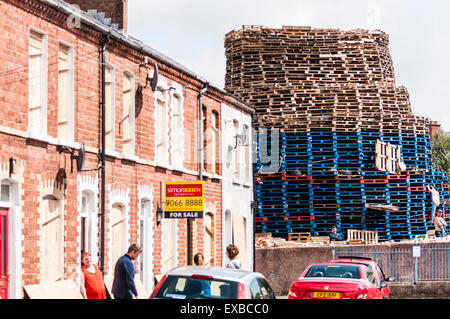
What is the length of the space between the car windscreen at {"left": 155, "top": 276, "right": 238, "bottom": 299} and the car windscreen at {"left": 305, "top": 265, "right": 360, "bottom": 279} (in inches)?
265

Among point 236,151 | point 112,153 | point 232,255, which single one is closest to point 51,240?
point 112,153

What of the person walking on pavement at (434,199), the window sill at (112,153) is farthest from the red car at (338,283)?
the person walking on pavement at (434,199)

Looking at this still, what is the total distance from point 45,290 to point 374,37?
1113 inches

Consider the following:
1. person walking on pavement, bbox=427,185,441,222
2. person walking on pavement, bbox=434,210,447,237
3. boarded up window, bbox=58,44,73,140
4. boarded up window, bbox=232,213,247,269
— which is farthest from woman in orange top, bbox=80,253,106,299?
person walking on pavement, bbox=427,185,441,222

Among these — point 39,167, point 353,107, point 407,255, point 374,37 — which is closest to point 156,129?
point 39,167

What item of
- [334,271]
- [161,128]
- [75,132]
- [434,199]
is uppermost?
[161,128]

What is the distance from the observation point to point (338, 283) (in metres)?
17.2

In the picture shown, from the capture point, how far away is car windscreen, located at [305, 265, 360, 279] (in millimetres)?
18156

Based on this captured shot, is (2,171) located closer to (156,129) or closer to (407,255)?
(156,129)

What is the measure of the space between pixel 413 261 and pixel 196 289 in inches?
890

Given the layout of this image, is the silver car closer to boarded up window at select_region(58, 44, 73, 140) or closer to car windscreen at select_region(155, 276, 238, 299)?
car windscreen at select_region(155, 276, 238, 299)

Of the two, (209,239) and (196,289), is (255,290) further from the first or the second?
(209,239)
